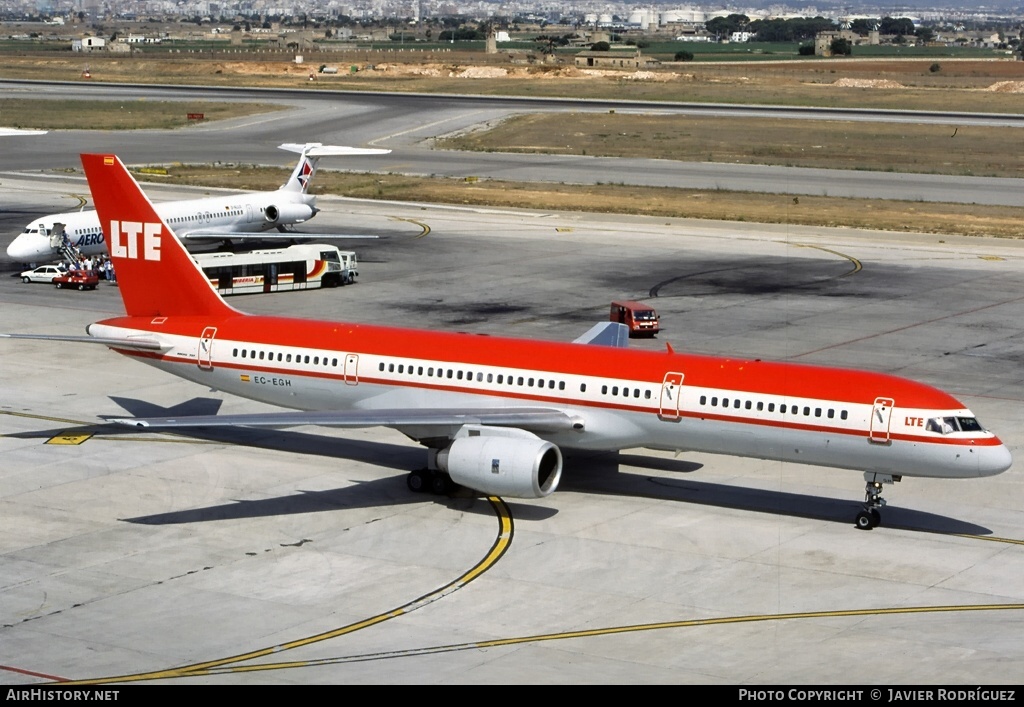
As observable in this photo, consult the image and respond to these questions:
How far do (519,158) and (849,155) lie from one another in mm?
31641

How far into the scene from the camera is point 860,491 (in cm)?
4041

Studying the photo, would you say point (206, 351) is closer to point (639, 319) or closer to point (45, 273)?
point (639, 319)

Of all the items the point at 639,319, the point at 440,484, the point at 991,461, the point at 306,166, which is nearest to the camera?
the point at 991,461

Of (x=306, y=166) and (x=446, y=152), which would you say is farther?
(x=446, y=152)

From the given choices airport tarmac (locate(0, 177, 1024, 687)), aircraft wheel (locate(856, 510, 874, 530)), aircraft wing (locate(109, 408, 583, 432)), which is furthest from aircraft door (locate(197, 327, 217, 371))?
aircraft wheel (locate(856, 510, 874, 530))

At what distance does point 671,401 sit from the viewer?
37.6 m

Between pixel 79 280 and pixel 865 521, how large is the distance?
4839cm

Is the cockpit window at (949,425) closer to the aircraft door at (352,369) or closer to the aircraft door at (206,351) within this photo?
the aircraft door at (352,369)

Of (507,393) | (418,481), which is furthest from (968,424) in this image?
(418,481)

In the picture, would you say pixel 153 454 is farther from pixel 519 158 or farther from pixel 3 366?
pixel 519 158

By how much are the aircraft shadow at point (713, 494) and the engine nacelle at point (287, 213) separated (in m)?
46.4

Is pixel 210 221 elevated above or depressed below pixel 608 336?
below
